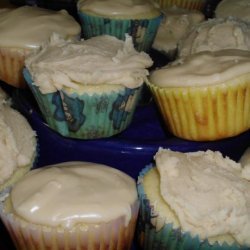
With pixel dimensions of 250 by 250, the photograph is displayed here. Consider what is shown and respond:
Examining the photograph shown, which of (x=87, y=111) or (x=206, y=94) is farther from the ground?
(x=206, y=94)

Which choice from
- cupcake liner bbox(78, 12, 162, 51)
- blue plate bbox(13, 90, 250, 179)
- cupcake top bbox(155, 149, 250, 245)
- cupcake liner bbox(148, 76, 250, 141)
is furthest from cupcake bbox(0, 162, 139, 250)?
cupcake liner bbox(78, 12, 162, 51)

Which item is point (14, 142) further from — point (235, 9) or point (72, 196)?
point (235, 9)

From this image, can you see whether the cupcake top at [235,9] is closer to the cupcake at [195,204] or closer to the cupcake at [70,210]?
the cupcake at [195,204]

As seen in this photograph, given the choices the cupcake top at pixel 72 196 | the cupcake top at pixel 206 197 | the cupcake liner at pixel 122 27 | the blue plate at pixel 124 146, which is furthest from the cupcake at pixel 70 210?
the cupcake liner at pixel 122 27

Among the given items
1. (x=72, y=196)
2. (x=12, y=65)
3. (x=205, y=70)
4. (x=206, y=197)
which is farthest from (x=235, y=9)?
(x=72, y=196)

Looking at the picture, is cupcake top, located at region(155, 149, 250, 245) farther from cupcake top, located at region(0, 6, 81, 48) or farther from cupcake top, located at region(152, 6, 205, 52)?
cupcake top, located at region(152, 6, 205, 52)

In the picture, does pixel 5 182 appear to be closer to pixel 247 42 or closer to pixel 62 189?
pixel 62 189
